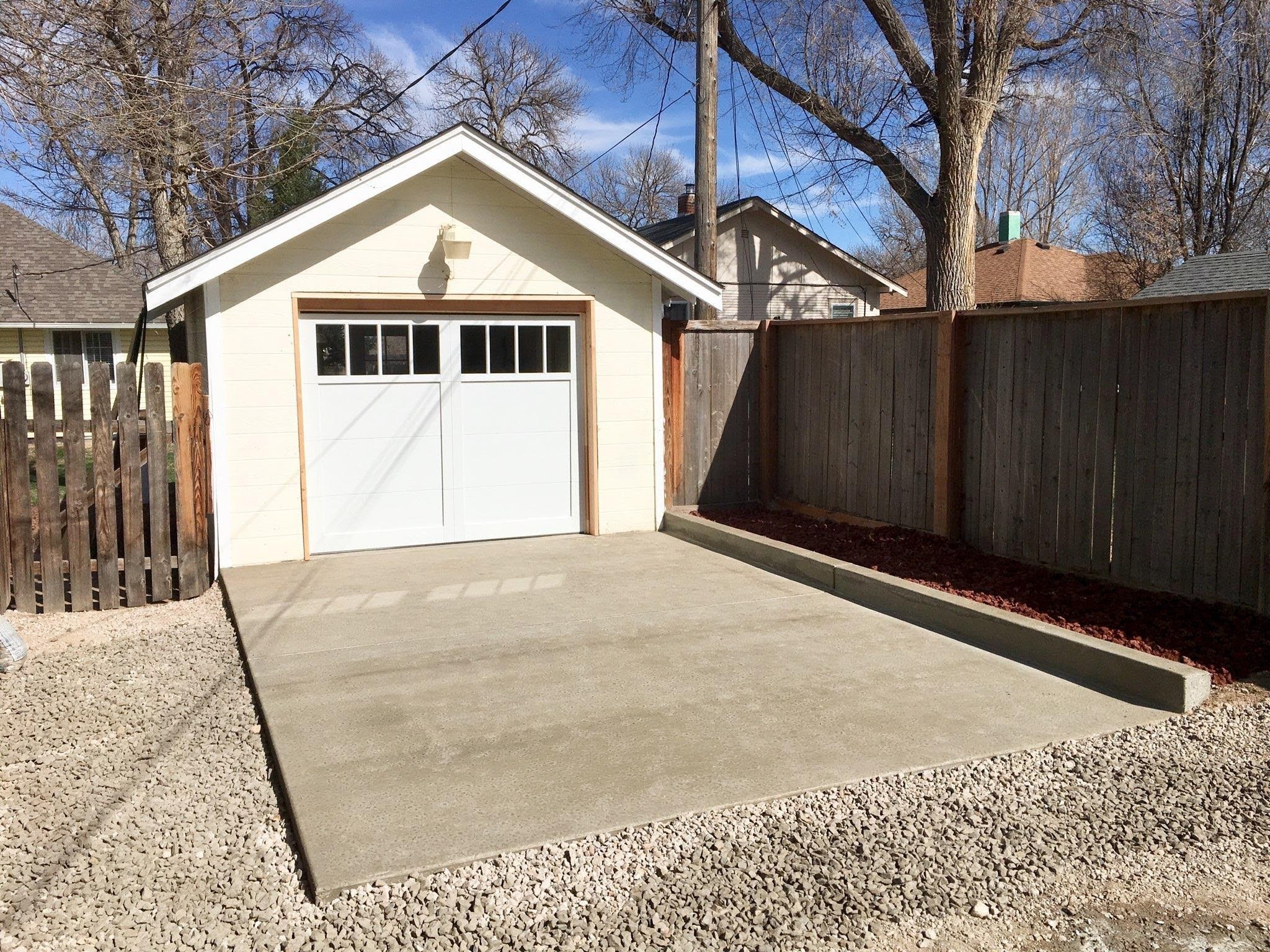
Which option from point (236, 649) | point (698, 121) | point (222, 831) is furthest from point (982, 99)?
point (222, 831)

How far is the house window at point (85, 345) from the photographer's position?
22641 mm

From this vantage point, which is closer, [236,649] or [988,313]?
[236,649]

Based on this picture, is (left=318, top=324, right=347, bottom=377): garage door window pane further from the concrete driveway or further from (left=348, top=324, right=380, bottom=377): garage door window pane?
the concrete driveway

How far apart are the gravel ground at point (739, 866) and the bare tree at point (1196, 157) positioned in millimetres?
18662

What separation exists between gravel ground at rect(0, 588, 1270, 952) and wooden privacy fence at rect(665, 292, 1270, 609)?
176cm

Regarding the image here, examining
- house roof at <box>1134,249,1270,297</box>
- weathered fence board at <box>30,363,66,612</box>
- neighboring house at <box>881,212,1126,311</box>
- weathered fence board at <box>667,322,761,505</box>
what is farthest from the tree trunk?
neighboring house at <box>881,212,1126,311</box>

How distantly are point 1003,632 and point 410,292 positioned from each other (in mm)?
5298

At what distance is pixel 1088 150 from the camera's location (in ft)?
96.0

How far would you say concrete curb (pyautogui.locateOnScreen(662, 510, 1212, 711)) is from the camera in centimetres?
467

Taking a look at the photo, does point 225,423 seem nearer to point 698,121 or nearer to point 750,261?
point 698,121

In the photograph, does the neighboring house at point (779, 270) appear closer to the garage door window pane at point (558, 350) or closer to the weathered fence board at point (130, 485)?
the garage door window pane at point (558, 350)

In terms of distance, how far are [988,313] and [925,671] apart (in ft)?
10.2

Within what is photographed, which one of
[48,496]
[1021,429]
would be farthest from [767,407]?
[48,496]

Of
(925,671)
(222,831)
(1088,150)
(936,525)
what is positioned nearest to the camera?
(222,831)
